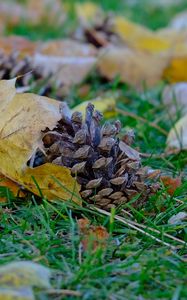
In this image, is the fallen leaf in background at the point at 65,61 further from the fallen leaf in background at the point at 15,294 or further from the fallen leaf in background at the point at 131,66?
the fallen leaf in background at the point at 15,294

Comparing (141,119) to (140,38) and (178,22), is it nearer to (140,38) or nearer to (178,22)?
(140,38)

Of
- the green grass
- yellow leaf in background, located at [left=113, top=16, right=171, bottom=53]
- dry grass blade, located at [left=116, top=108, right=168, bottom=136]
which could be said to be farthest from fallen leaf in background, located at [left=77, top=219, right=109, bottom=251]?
yellow leaf in background, located at [left=113, top=16, right=171, bottom=53]

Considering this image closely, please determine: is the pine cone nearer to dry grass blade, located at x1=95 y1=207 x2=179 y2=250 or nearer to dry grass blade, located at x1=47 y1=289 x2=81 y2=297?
dry grass blade, located at x1=95 y1=207 x2=179 y2=250

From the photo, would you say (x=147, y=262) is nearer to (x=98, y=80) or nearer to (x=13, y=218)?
(x=13, y=218)

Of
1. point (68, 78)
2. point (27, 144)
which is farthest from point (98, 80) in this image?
point (27, 144)

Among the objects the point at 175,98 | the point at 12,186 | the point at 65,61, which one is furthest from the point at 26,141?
the point at 65,61
